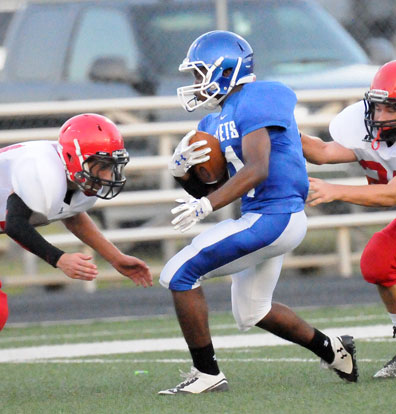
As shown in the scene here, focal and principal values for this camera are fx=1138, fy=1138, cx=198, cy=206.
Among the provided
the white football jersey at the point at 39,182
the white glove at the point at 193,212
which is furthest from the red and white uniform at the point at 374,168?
the white football jersey at the point at 39,182

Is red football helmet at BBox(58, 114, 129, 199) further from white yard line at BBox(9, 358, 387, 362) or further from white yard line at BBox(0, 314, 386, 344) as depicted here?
white yard line at BBox(0, 314, 386, 344)

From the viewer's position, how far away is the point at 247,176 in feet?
15.3

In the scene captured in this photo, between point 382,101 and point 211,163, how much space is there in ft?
2.68

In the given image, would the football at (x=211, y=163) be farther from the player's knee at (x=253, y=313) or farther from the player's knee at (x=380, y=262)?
the player's knee at (x=380, y=262)

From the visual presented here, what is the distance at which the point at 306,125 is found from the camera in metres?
8.91

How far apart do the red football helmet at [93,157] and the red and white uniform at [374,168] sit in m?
1.04

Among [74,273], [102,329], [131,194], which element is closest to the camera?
[74,273]

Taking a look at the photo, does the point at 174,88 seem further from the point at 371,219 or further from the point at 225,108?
the point at 225,108

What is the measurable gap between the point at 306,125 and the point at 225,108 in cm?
397

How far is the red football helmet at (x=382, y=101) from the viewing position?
5.04 m

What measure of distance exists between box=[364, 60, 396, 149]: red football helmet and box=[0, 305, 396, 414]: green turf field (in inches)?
43.2

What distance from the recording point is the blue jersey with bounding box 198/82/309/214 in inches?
189

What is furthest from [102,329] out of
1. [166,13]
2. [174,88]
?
[166,13]

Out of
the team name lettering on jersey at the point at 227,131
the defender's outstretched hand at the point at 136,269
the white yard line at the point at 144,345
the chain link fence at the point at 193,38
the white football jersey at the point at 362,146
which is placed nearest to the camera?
the team name lettering on jersey at the point at 227,131
